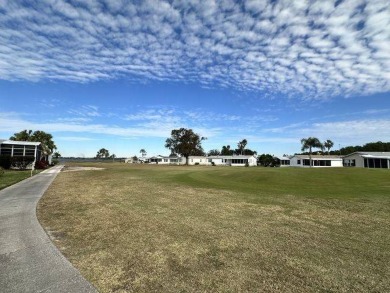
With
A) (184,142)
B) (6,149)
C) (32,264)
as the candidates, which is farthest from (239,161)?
(32,264)

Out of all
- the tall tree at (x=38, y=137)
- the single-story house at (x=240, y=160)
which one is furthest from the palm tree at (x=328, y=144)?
the tall tree at (x=38, y=137)

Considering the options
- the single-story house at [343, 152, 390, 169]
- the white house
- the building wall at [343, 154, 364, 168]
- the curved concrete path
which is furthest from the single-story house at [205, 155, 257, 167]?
the curved concrete path

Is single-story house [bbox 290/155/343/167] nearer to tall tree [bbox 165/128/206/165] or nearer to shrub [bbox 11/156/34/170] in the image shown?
tall tree [bbox 165/128/206/165]

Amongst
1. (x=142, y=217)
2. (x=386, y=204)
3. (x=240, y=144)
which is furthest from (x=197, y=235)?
(x=240, y=144)

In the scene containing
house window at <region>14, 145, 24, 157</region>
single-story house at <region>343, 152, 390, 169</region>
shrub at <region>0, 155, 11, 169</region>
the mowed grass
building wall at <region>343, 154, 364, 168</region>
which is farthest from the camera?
building wall at <region>343, 154, 364, 168</region>

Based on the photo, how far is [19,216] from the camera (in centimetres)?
875

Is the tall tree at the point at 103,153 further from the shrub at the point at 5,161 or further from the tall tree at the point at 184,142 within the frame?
the shrub at the point at 5,161

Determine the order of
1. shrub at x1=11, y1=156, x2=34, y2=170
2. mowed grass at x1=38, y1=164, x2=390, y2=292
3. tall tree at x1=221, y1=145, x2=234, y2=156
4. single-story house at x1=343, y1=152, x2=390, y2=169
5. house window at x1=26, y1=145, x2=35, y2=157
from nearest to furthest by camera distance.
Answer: mowed grass at x1=38, y1=164, x2=390, y2=292 → shrub at x1=11, y1=156, x2=34, y2=170 → house window at x1=26, y1=145, x2=35, y2=157 → single-story house at x1=343, y1=152, x2=390, y2=169 → tall tree at x1=221, y1=145, x2=234, y2=156

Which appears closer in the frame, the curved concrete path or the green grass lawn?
the curved concrete path

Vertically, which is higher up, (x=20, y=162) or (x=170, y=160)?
(x=170, y=160)

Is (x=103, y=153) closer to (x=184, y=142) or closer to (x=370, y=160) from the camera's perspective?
(x=184, y=142)

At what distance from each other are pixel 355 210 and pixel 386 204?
2.28 m

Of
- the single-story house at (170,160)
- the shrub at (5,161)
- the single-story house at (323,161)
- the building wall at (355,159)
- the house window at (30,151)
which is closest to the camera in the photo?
the shrub at (5,161)

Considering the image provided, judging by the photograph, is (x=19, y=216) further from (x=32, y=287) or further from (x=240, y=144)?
(x=240, y=144)
